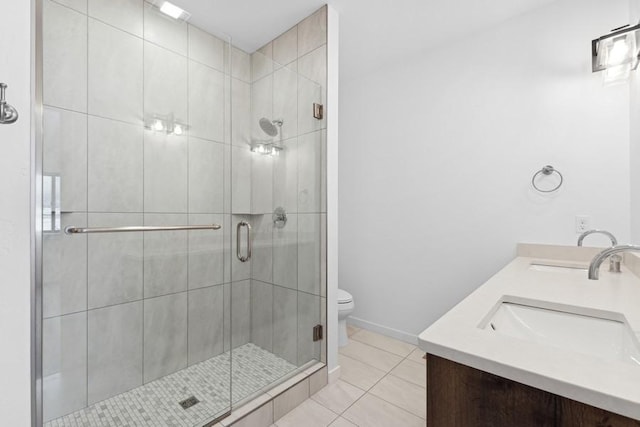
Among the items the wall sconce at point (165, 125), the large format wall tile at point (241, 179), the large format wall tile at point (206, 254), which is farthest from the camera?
the large format wall tile at point (241, 179)

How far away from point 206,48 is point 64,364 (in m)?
1.87

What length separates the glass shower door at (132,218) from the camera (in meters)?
1.26

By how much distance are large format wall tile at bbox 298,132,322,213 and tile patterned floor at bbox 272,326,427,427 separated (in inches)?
45.6

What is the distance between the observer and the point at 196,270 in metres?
1.80

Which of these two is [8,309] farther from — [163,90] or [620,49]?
[620,49]

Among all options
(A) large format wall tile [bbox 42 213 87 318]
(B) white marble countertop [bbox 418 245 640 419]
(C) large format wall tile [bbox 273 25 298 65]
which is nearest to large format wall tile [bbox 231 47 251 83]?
(C) large format wall tile [bbox 273 25 298 65]

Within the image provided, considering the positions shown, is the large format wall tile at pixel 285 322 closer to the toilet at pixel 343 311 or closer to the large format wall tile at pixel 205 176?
the toilet at pixel 343 311

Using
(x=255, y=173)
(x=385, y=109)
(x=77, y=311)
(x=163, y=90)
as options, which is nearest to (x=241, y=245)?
(x=255, y=173)

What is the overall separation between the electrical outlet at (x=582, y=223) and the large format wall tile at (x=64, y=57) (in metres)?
2.77

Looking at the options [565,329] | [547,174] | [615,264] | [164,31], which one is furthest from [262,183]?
[615,264]

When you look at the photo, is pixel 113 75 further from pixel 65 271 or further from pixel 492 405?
pixel 492 405

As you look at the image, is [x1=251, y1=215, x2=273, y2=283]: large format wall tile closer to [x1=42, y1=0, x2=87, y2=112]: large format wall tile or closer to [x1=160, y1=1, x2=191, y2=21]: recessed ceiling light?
[x1=42, y1=0, x2=87, y2=112]: large format wall tile

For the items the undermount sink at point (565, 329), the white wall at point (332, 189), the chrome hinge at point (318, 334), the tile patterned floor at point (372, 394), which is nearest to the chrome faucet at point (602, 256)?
the undermount sink at point (565, 329)

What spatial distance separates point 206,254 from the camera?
1788 mm
